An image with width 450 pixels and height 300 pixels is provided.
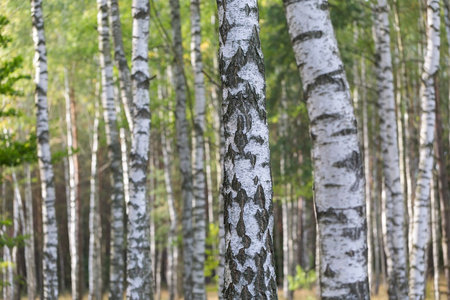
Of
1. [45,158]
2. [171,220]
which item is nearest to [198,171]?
[45,158]

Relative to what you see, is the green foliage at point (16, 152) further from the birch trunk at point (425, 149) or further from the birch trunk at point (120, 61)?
the birch trunk at point (425, 149)

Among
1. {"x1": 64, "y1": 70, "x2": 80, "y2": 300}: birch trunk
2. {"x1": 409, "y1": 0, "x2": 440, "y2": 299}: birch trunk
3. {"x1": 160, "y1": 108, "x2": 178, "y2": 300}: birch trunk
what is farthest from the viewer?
{"x1": 160, "y1": 108, "x2": 178, "y2": 300}: birch trunk

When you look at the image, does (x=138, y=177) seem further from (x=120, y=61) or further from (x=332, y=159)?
(x=332, y=159)

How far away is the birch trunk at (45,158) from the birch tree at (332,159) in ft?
23.1

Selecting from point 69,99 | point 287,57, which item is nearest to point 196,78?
point 287,57

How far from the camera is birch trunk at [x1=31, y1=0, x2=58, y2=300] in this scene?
9844mm

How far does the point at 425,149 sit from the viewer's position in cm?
809

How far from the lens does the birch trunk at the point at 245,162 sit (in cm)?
343

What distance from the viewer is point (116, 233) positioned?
34.6 feet

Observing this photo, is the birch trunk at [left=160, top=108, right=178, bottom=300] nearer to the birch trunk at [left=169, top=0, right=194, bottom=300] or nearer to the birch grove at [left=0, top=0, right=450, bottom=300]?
the birch grove at [left=0, top=0, right=450, bottom=300]

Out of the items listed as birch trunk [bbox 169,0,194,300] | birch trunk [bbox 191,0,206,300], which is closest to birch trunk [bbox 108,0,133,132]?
birch trunk [bbox 169,0,194,300]

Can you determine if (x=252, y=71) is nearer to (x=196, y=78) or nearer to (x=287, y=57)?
(x=196, y=78)

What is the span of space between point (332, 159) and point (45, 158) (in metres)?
7.30

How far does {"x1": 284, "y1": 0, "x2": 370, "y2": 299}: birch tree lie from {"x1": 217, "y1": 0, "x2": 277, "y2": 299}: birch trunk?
11.1 inches
